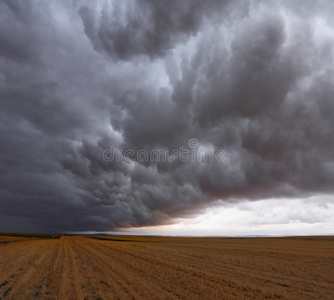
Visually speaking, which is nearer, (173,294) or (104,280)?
(173,294)

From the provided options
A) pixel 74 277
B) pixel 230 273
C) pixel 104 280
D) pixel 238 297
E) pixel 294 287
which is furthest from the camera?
pixel 230 273

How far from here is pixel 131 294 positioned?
12445 millimetres

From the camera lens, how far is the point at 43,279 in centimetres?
1642

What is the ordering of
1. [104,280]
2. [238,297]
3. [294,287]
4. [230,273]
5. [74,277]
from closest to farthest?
[238,297] → [294,287] → [104,280] → [74,277] → [230,273]

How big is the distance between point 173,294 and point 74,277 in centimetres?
796

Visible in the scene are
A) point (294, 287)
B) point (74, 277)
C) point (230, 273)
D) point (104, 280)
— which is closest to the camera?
point (294, 287)

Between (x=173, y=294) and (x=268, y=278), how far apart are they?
8180 millimetres

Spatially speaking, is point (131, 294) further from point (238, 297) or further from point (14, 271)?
point (14, 271)

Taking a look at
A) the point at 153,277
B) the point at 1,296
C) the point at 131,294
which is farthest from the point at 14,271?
the point at 131,294

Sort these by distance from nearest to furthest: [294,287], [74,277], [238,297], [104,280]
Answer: [238,297], [294,287], [104,280], [74,277]

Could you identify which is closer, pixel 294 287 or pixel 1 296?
pixel 1 296

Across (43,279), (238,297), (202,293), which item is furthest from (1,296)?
(238,297)

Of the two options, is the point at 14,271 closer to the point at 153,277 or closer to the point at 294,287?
the point at 153,277

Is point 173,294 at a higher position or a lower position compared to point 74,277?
lower
